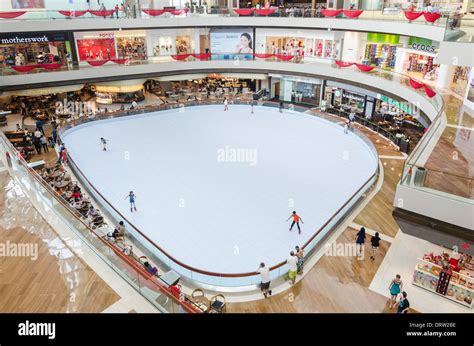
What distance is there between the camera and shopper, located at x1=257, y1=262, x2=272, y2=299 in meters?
9.78

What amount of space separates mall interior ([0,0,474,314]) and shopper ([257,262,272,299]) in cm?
4

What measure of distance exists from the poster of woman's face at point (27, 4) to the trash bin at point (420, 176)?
2659 cm

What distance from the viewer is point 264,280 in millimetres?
9859

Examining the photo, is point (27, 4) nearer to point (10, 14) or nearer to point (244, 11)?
point (10, 14)

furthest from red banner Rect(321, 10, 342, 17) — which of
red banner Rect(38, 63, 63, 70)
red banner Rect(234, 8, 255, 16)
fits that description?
red banner Rect(38, 63, 63, 70)

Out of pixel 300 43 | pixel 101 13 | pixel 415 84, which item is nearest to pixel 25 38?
pixel 101 13

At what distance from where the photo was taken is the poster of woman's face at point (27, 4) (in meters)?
23.6

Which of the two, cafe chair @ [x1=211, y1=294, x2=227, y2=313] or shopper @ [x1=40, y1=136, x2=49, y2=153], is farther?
shopper @ [x1=40, y1=136, x2=49, y2=153]

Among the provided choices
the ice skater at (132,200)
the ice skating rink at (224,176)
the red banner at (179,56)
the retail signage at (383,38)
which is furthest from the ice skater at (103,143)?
the retail signage at (383,38)

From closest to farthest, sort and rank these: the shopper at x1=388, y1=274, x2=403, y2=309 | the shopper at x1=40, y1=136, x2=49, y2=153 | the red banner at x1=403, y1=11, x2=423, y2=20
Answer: the shopper at x1=388, y1=274, x2=403, y2=309, the red banner at x1=403, y1=11, x2=423, y2=20, the shopper at x1=40, y1=136, x2=49, y2=153

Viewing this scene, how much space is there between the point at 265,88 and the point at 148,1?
1251 centimetres

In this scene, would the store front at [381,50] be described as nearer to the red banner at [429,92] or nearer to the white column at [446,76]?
the white column at [446,76]

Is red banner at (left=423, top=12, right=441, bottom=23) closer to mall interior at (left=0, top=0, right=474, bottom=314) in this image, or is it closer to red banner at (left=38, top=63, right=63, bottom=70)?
mall interior at (left=0, top=0, right=474, bottom=314)

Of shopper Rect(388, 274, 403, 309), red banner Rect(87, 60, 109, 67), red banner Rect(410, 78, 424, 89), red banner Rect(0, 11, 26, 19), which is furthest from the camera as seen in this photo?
red banner Rect(87, 60, 109, 67)
